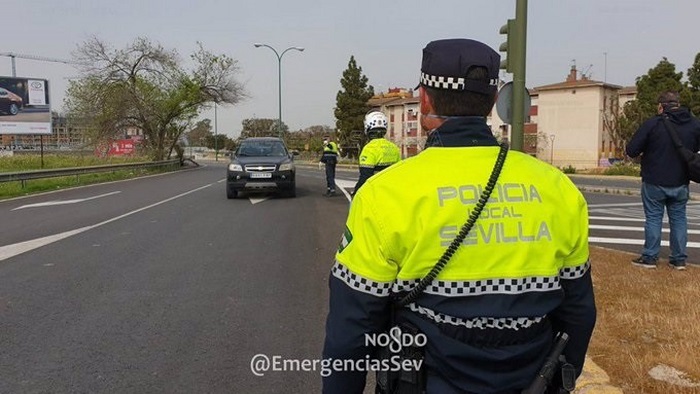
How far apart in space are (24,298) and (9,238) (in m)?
4.18

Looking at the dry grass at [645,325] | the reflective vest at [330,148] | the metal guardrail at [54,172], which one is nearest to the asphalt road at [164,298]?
the dry grass at [645,325]

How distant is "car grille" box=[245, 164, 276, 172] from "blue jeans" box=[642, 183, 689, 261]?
10.8 m

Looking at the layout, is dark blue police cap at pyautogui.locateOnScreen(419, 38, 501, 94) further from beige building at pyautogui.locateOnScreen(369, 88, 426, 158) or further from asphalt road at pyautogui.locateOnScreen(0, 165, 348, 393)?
beige building at pyautogui.locateOnScreen(369, 88, 426, 158)

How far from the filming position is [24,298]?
5699 mm

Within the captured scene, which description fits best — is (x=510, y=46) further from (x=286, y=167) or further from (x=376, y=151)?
(x=286, y=167)

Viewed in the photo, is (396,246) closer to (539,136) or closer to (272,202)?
(272,202)

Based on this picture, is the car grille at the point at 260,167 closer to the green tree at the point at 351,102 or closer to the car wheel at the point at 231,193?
Result: the car wheel at the point at 231,193

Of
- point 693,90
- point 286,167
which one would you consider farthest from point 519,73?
point 693,90

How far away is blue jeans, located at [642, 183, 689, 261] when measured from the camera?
20.5 ft

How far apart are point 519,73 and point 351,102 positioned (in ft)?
209

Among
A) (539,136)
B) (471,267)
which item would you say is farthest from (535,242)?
(539,136)

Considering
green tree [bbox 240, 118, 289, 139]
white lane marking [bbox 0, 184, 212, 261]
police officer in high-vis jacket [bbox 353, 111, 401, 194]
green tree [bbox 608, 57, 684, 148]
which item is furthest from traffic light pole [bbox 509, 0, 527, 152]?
green tree [bbox 240, 118, 289, 139]

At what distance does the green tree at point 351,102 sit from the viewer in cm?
6950

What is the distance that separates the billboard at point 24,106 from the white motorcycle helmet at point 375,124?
1350 inches
